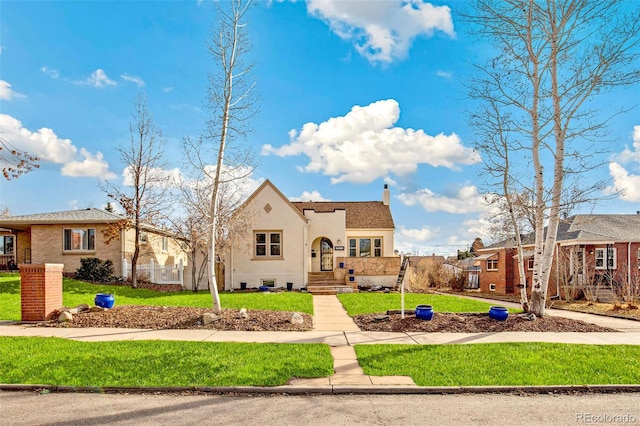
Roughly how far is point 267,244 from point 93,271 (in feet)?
29.5

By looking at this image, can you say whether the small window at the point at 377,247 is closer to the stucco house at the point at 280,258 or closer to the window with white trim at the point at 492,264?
the stucco house at the point at 280,258

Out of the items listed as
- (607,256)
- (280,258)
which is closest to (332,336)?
(280,258)

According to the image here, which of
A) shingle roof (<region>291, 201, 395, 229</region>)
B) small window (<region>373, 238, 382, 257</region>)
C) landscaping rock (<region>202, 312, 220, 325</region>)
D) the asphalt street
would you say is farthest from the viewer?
shingle roof (<region>291, 201, 395, 229</region>)

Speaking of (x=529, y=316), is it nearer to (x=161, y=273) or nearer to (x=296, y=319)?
(x=296, y=319)

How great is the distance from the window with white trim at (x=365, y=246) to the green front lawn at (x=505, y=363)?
19174 millimetres

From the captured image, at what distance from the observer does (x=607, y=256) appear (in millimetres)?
23578

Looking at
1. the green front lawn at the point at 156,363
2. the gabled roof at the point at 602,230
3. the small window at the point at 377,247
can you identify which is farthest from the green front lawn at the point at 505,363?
the small window at the point at 377,247

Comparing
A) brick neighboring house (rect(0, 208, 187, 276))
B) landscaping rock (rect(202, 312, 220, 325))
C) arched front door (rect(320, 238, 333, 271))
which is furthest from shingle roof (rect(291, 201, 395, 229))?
landscaping rock (rect(202, 312, 220, 325))

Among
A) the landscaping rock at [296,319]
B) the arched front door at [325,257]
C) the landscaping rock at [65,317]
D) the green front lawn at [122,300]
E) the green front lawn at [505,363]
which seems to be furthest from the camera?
the arched front door at [325,257]

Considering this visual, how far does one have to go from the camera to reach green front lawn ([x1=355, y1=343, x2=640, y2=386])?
6770 mm

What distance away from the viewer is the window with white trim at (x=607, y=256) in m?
23.5

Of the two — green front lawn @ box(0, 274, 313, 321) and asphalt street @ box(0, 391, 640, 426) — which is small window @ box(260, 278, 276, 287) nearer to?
green front lawn @ box(0, 274, 313, 321)

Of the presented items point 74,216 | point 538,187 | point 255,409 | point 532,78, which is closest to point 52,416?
point 255,409

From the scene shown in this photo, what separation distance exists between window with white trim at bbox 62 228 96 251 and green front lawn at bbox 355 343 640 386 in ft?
64.6
